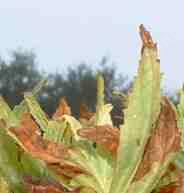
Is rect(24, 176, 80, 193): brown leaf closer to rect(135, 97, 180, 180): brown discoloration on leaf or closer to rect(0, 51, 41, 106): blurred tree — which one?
rect(135, 97, 180, 180): brown discoloration on leaf

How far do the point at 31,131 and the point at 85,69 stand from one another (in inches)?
902

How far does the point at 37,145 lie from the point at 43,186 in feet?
0.11

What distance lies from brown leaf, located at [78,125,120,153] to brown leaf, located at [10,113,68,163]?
21 mm

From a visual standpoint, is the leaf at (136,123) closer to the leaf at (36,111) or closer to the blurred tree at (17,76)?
the leaf at (36,111)

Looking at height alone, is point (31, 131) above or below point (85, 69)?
above

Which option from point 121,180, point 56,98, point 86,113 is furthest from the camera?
point 56,98

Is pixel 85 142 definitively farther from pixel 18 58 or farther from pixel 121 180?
pixel 18 58

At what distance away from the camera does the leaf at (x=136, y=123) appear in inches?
19.5

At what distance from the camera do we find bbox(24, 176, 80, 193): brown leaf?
19.9 inches

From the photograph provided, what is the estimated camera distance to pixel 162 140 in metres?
0.50

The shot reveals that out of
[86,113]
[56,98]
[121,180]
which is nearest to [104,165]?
[121,180]

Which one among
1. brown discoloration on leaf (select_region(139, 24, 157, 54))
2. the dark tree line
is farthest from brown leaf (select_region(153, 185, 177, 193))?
the dark tree line

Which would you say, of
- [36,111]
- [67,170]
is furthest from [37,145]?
[36,111]

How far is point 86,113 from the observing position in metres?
0.80
